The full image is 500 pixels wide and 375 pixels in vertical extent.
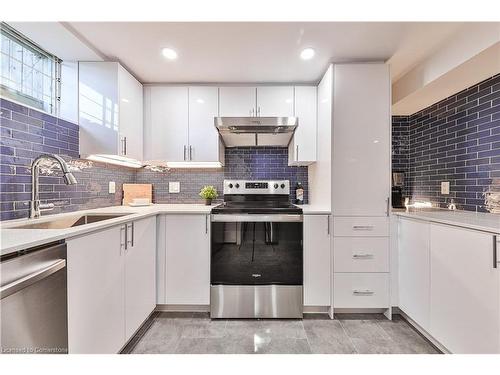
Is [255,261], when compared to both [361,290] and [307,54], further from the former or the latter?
[307,54]

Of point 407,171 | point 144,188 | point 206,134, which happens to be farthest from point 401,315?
point 144,188

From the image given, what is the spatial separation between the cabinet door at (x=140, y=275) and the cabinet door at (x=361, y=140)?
1.52 m

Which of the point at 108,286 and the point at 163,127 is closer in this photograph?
the point at 108,286

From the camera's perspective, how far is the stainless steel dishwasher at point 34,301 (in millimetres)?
786

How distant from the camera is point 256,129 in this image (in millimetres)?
2234

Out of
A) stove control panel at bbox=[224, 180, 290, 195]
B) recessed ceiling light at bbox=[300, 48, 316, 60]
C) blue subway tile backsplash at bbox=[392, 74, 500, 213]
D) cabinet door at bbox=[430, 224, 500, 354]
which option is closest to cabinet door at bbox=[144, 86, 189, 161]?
stove control panel at bbox=[224, 180, 290, 195]

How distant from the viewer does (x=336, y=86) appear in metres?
1.93

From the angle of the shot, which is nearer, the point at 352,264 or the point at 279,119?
the point at 352,264

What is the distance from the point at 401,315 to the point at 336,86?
2.00 m

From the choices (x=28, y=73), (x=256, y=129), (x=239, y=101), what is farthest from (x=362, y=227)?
(x=28, y=73)

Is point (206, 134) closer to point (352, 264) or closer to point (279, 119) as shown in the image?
point (279, 119)

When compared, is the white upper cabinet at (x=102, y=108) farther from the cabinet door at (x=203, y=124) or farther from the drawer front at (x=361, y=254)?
the drawer front at (x=361, y=254)

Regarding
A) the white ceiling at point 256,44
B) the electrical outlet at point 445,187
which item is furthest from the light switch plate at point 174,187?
the electrical outlet at point 445,187

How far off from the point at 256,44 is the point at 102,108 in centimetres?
134
